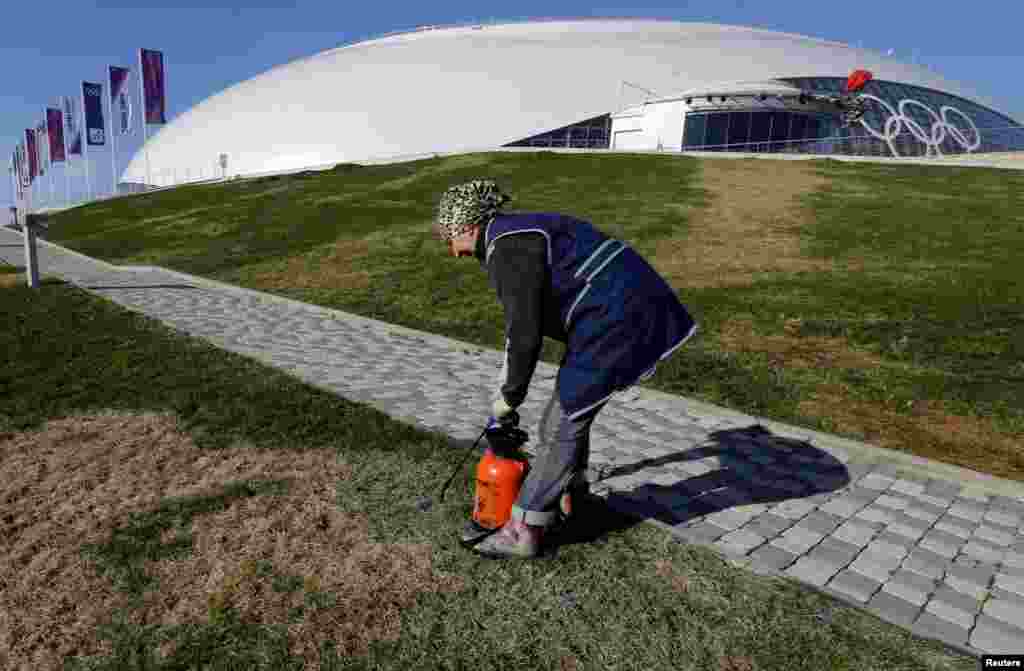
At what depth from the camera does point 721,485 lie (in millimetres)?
4520

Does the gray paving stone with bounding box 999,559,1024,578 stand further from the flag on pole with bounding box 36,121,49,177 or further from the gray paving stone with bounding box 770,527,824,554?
the flag on pole with bounding box 36,121,49,177

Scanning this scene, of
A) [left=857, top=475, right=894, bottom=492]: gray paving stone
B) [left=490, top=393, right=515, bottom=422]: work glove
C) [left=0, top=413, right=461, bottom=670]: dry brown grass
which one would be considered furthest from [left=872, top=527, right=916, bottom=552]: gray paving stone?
[left=0, top=413, right=461, bottom=670]: dry brown grass

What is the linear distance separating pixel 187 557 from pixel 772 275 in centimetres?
1067

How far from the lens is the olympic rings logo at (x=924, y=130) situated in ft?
128

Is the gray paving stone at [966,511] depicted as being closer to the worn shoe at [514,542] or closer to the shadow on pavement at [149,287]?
the worn shoe at [514,542]

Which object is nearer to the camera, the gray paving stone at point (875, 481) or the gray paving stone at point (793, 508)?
the gray paving stone at point (793, 508)

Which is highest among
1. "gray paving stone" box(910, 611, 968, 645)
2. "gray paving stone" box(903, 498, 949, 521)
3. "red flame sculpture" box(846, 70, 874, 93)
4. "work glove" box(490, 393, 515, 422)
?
"red flame sculpture" box(846, 70, 874, 93)

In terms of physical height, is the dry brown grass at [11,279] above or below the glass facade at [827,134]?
below

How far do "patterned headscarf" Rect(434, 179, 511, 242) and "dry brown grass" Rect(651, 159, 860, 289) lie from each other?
852 cm

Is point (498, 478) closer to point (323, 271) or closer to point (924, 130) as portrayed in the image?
point (323, 271)

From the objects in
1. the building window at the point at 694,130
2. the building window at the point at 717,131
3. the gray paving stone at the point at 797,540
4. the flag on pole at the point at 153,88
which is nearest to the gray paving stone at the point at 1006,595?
the gray paving stone at the point at 797,540

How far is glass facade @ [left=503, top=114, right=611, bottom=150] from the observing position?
4459 cm

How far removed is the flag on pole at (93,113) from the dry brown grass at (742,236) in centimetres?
3914

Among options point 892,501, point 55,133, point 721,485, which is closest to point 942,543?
point 892,501
